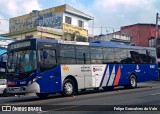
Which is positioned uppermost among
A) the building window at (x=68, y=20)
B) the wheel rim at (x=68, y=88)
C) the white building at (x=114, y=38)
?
the building window at (x=68, y=20)

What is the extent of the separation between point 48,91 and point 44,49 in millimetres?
2233

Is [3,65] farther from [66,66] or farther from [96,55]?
[96,55]

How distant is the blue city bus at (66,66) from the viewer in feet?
53.3

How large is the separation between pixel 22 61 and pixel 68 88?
10.4 ft

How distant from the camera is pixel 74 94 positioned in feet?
62.6

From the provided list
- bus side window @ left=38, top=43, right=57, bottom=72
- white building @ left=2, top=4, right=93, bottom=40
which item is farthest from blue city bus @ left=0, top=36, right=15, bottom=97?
white building @ left=2, top=4, right=93, bottom=40

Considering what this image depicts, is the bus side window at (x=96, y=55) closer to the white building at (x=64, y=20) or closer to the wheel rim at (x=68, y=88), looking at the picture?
the wheel rim at (x=68, y=88)

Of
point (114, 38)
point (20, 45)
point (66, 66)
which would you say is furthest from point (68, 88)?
point (114, 38)

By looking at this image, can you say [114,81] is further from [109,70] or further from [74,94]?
[74,94]

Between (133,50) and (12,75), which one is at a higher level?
(133,50)

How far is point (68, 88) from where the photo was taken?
1797 centimetres

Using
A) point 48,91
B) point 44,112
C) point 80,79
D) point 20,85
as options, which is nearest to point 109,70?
point 80,79

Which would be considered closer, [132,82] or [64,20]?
[132,82]

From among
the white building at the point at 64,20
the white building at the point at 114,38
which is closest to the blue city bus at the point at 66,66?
the white building at the point at 64,20
